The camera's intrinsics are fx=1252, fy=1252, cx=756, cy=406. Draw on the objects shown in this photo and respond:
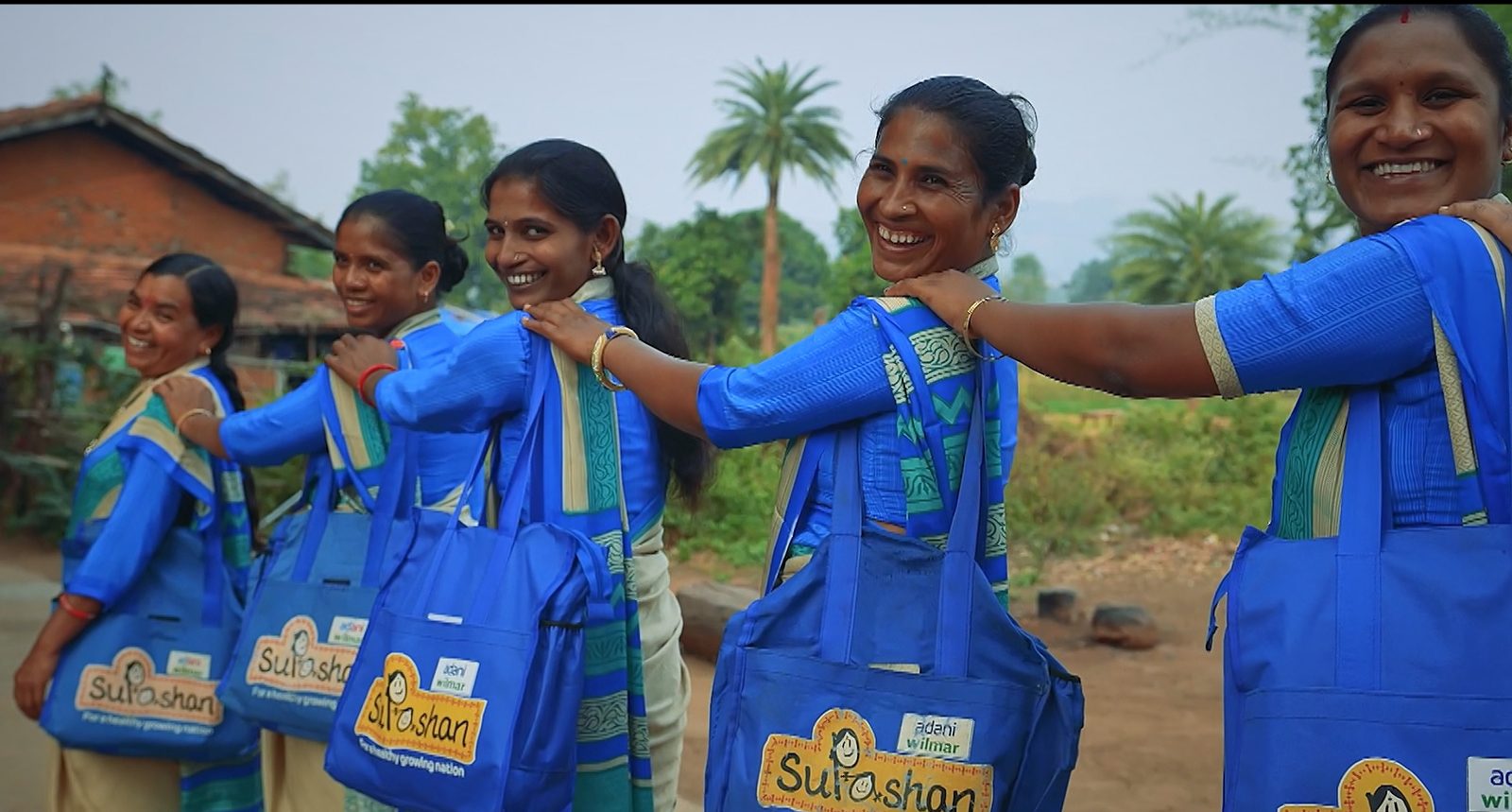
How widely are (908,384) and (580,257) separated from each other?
1019mm

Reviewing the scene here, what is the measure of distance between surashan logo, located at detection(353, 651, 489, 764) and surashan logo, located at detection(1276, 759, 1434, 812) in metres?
1.37

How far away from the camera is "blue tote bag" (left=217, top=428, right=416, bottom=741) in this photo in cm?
279

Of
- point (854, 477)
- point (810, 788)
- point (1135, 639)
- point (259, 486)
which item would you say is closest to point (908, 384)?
point (854, 477)

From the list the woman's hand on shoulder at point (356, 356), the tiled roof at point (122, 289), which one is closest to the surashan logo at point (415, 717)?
the woman's hand on shoulder at point (356, 356)

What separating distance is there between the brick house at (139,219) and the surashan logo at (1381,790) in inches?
A: 574

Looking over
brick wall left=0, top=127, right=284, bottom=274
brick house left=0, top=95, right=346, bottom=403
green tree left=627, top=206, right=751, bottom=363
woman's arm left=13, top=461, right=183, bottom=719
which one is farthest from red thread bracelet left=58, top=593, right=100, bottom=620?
green tree left=627, top=206, right=751, bottom=363

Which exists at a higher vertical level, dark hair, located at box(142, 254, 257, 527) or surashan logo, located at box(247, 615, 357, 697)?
dark hair, located at box(142, 254, 257, 527)

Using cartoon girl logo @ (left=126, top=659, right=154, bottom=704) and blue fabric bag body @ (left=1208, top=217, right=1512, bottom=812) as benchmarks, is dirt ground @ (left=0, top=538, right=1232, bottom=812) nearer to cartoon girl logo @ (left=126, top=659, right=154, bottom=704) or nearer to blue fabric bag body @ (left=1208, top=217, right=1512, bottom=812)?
cartoon girl logo @ (left=126, top=659, right=154, bottom=704)

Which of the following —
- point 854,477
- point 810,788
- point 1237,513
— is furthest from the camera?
point 1237,513

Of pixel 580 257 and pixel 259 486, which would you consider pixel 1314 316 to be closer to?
Answer: pixel 580 257

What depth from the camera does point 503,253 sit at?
103 inches

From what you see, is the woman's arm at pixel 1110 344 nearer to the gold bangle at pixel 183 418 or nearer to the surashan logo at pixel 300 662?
the surashan logo at pixel 300 662

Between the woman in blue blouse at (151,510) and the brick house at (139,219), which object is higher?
the brick house at (139,219)

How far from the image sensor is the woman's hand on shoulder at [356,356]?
114 inches
